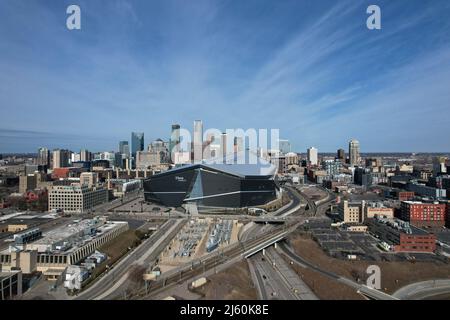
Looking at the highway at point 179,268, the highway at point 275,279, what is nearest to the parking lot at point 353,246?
the highway at point 179,268

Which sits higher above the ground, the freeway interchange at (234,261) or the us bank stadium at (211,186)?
the us bank stadium at (211,186)

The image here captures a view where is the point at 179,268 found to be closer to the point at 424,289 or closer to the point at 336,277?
the point at 336,277

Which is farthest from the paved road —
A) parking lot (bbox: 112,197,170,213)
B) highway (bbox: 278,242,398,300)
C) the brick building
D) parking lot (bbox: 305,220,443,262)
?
parking lot (bbox: 112,197,170,213)

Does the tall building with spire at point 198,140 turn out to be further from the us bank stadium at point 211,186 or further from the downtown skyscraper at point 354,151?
the downtown skyscraper at point 354,151

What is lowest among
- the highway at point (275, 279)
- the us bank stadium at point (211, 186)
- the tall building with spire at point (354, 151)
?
the highway at point (275, 279)

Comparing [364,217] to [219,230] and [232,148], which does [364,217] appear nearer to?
[219,230]

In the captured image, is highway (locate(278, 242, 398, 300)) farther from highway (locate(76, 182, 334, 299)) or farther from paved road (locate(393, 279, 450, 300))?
paved road (locate(393, 279, 450, 300))
